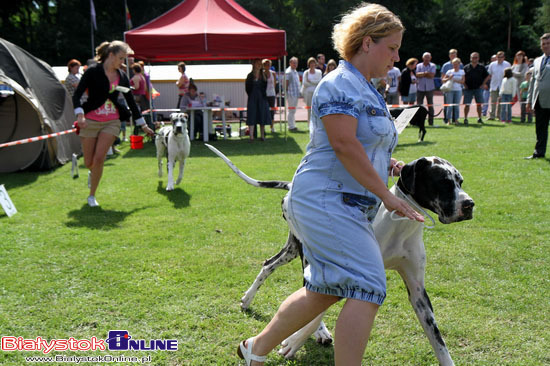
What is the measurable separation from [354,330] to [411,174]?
0.91m

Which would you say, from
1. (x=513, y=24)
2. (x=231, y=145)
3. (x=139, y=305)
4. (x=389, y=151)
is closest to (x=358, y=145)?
(x=389, y=151)

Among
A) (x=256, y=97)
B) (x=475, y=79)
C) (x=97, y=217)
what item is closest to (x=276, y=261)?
(x=97, y=217)

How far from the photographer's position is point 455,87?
1545cm

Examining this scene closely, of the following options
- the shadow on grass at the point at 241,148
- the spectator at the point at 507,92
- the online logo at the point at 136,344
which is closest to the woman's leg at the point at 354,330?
the online logo at the point at 136,344

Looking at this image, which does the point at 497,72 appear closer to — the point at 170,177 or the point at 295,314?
the point at 170,177

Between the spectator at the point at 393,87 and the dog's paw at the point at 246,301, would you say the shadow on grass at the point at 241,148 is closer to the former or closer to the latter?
the spectator at the point at 393,87

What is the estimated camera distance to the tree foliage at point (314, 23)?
40875 millimetres

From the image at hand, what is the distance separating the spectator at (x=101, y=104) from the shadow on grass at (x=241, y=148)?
188 inches

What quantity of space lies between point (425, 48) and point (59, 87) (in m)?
41.0

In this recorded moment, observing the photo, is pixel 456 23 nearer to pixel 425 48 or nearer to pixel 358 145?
pixel 425 48

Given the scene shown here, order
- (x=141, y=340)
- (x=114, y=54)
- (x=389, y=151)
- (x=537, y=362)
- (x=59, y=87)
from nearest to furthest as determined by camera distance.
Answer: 1. (x=389, y=151)
2. (x=537, y=362)
3. (x=141, y=340)
4. (x=114, y=54)
5. (x=59, y=87)

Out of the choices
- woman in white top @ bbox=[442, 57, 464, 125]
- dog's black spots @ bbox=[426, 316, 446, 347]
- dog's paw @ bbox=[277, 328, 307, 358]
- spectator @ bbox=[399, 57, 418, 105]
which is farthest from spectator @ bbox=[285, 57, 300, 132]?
dog's black spots @ bbox=[426, 316, 446, 347]

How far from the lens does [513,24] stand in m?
45.3

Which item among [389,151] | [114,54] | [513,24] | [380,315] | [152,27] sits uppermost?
[513,24]
